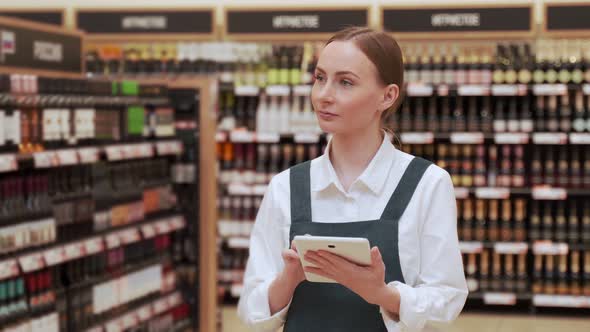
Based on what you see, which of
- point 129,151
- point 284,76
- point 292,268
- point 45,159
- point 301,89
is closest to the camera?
point 292,268

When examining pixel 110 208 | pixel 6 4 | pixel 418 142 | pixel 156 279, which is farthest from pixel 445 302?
pixel 6 4

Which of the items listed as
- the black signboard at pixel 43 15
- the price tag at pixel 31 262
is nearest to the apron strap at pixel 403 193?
the price tag at pixel 31 262

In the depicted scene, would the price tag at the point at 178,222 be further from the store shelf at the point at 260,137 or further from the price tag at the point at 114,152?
the store shelf at the point at 260,137

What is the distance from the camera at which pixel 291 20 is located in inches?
295

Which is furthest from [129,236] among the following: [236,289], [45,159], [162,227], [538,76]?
[538,76]

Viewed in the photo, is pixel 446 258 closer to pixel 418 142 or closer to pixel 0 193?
pixel 0 193

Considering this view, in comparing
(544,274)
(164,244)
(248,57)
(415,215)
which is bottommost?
(544,274)

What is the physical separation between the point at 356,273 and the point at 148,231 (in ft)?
11.5

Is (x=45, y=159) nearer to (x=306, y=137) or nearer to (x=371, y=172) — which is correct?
(x=371, y=172)

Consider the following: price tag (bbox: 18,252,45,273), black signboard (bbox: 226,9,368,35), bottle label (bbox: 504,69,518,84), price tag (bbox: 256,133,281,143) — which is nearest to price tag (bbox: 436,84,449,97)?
bottle label (bbox: 504,69,518,84)

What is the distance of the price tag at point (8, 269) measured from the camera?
351cm

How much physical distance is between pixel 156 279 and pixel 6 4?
463 centimetres

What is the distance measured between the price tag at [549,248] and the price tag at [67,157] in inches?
169

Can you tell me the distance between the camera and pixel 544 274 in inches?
283
